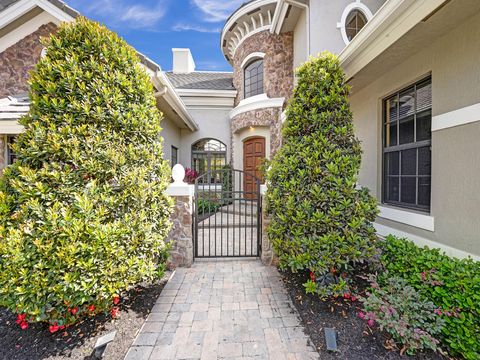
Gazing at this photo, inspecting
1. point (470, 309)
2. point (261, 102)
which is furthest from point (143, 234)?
point (261, 102)

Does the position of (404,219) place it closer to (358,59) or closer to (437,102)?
(437,102)

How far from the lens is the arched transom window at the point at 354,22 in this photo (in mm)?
5551

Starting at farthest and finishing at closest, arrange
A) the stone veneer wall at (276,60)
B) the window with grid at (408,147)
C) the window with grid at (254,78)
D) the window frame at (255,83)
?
1. the window with grid at (254,78)
2. the window frame at (255,83)
3. the stone veneer wall at (276,60)
4. the window with grid at (408,147)

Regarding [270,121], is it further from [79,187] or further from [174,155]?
[79,187]

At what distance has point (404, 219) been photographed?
344 centimetres

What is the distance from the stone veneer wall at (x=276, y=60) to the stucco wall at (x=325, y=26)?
7.96ft

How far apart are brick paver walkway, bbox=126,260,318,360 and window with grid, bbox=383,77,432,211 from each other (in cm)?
260

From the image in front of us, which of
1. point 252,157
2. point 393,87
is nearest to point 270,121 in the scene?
point 252,157

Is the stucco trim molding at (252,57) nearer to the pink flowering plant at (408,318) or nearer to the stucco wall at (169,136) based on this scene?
the stucco wall at (169,136)

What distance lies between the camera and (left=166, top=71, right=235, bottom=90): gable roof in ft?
33.8

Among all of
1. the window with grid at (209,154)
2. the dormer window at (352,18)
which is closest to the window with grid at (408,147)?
the dormer window at (352,18)

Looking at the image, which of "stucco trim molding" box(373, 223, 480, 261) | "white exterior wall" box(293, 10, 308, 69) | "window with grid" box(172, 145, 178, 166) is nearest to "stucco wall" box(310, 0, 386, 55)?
"white exterior wall" box(293, 10, 308, 69)

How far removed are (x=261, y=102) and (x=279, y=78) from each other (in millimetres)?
1090

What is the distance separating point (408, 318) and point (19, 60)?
9761 mm
